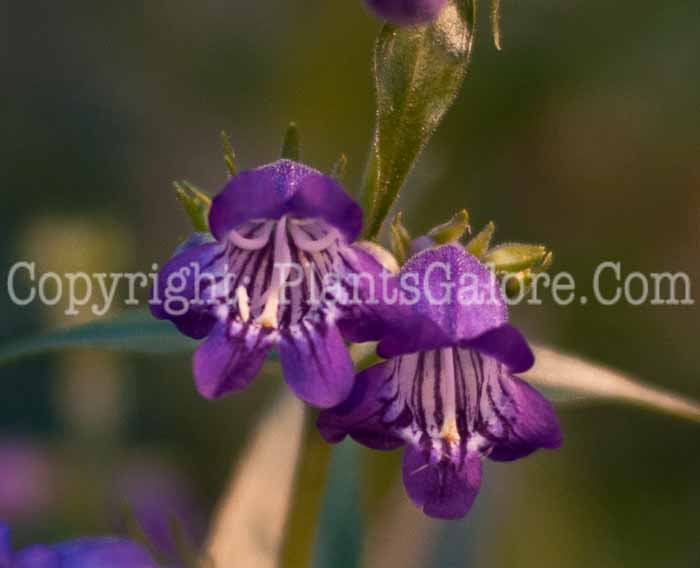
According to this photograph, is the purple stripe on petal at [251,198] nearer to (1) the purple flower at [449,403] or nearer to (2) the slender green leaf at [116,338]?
(1) the purple flower at [449,403]

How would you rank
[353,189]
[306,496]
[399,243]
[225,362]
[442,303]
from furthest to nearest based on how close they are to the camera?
[353,189]
[306,496]
[399,243]
[442,303]
[225,362]

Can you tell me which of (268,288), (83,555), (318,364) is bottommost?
(83,555)

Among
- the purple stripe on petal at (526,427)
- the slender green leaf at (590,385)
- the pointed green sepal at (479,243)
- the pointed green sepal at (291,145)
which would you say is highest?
the pointed green sepal at (291,145)

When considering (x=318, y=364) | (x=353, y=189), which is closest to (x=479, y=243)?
(x=318, y=364)

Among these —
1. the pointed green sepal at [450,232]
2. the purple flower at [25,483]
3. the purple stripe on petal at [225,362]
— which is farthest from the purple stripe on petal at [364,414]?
the purple flower at [25,483]

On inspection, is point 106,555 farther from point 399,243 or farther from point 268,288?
point 399,243

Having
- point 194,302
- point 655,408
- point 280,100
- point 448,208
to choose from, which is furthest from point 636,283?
point 194,302
